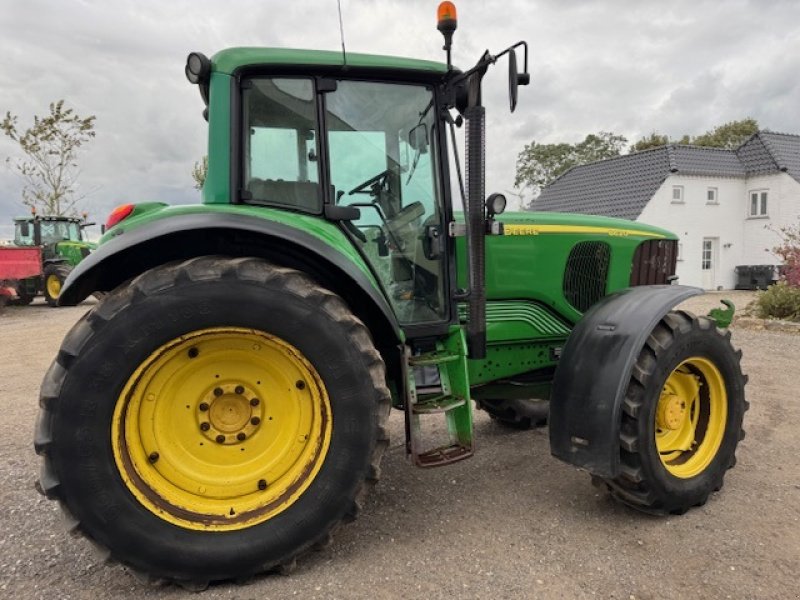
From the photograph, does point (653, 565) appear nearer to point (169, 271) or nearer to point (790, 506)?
point (790, 506)

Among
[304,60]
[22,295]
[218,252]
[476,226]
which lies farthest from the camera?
[22,295]

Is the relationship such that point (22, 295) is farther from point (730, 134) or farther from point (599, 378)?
point (730, 134)

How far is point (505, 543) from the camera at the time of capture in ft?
9.10

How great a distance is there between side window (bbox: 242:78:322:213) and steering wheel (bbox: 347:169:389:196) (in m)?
0.21

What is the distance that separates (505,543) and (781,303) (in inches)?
383

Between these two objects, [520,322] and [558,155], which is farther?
[558,155]

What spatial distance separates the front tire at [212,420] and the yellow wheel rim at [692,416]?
1716 mm

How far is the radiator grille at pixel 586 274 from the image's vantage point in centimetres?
365

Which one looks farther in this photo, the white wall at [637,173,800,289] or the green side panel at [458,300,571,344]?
the white wall at [637,173,800,289]

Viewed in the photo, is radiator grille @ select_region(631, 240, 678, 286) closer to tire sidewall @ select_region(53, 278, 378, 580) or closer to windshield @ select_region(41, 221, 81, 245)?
tire sidewall @ select_region(53, 278, 378, 580)

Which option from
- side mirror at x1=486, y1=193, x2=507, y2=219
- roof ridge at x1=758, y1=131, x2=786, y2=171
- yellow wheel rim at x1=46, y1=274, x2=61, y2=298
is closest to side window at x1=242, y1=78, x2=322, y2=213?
side mirror at x1=486, y1=193, x2=507, y2=219

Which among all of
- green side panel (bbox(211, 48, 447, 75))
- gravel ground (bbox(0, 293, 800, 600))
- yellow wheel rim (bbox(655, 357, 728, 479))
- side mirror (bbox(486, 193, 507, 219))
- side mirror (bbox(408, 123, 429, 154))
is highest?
green side panel (bbox(211, 48, 447, 75))

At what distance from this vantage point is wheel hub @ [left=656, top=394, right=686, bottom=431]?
323 centimetres

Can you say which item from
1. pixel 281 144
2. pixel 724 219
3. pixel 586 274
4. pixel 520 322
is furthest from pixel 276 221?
pixel 724 219
